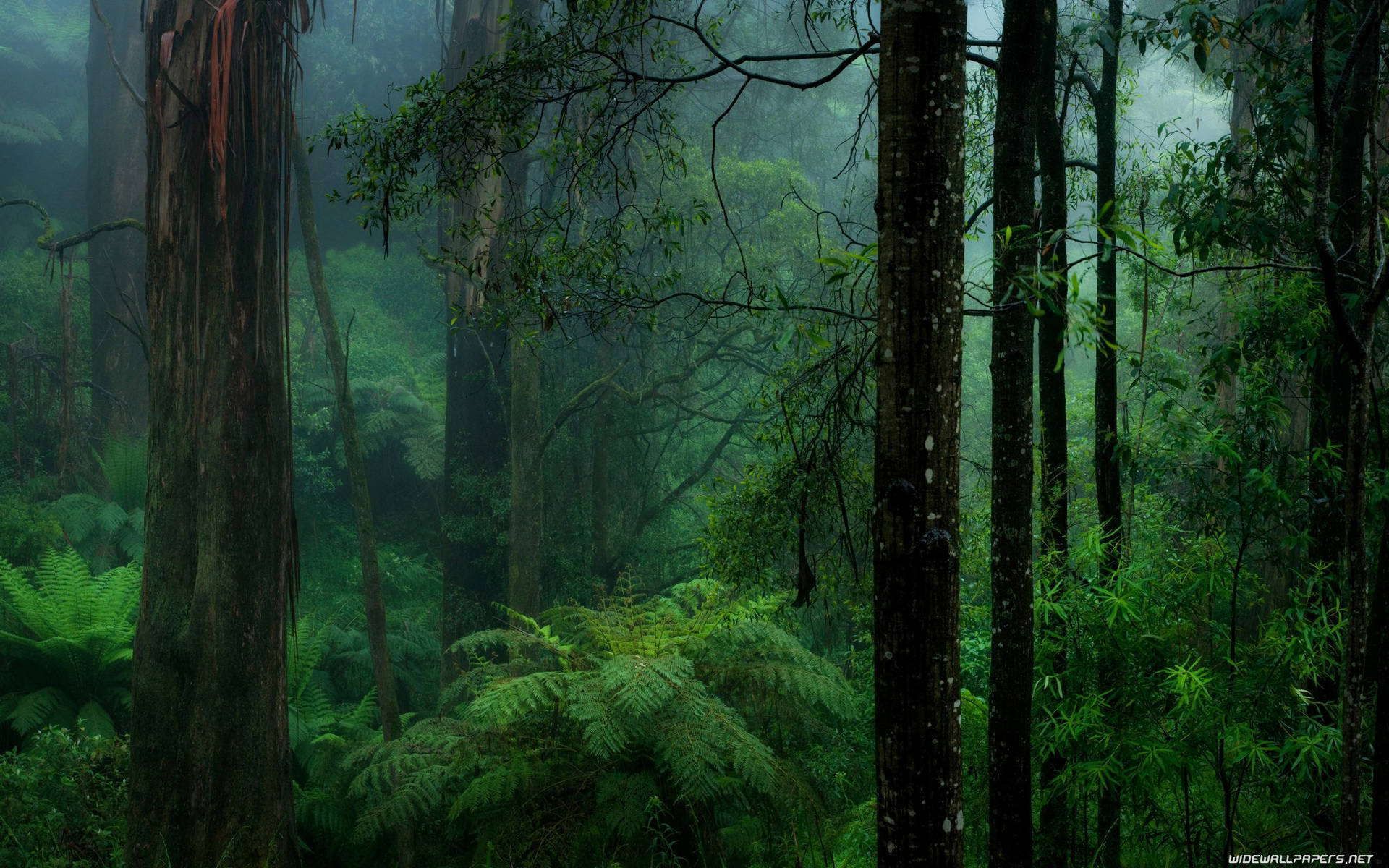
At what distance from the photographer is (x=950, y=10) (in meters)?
2.07

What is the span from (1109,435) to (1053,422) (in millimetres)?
441

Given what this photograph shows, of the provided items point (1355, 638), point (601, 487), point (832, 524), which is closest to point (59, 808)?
point (832, 524)

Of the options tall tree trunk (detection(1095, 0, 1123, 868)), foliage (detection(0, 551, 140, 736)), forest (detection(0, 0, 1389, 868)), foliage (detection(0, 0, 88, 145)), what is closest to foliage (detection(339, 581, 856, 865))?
forest (detection(0, 0, 1389, 868))

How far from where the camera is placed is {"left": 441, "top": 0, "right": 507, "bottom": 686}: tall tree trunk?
10484mm

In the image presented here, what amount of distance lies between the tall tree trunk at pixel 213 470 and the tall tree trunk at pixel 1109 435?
4.48m

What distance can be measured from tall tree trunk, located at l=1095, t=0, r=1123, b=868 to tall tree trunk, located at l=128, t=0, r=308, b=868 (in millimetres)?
4481

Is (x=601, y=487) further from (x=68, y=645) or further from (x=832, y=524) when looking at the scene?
(x=832, y=524)

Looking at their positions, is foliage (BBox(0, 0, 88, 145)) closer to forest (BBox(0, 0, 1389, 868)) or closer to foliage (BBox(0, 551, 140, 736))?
forest (BBox(0, 0, 1389, 868))

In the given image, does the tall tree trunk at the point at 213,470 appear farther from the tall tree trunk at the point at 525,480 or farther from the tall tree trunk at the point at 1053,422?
the tall tree trunk at the point at 1053,422

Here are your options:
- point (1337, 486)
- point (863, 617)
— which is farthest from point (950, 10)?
point (863, 617)

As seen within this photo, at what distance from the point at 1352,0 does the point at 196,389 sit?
6.12m

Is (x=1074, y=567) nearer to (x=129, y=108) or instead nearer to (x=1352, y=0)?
(x=1352, y=0)

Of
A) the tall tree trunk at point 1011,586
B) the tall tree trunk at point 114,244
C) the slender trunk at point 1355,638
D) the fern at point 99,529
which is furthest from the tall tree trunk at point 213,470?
the tall tree trunk at point 114,244

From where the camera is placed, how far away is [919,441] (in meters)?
2.05
